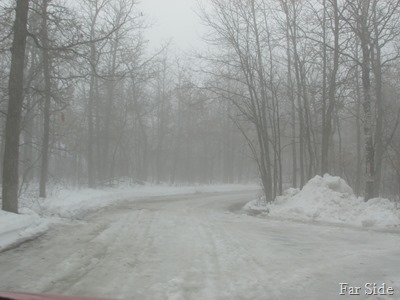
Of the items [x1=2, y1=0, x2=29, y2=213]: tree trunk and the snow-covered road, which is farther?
[x1=2, y1=0, x2=29, y2=213]: tree trunk

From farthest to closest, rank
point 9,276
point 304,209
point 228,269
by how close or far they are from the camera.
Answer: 1. point 304,209
2. point 228,269
3. point 9,276

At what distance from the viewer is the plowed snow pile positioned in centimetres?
1429

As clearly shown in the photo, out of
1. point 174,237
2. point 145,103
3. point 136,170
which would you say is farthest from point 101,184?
point 174,237

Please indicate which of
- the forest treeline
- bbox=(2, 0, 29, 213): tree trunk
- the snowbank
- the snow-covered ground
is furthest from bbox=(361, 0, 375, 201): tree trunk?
bbox=(2, 0, 29, 213): tree trunk

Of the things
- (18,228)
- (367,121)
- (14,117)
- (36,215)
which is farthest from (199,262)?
(367,121)

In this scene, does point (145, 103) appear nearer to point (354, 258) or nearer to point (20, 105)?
point (20, 105)

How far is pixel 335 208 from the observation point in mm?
16094

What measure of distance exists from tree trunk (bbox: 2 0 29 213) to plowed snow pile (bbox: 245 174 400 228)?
9856mm

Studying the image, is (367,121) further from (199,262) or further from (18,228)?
(18,228)

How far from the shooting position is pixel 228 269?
7621 mm

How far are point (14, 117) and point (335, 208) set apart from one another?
11245 mm

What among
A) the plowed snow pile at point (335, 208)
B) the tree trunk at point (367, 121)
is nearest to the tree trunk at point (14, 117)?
the plowed snow pile at point (335, 208)

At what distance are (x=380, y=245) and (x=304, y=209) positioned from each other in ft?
21.0

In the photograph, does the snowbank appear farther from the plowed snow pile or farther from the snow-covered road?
the plowed snow pile
